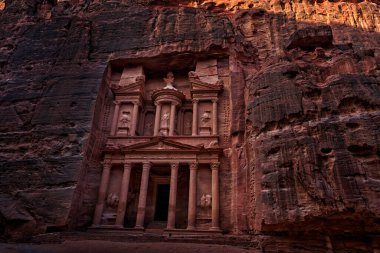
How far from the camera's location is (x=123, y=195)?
42.3ft

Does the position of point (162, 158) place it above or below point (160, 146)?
below

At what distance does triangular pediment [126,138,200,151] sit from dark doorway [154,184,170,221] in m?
1.88

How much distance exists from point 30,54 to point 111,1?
5905 mm

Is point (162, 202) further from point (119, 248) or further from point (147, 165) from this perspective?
point (119, 248)

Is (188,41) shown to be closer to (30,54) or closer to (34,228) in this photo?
(30,54)

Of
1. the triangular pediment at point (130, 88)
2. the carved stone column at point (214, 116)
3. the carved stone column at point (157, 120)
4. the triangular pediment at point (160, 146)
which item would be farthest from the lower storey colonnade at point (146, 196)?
the triangular pediment at point (130, 88)

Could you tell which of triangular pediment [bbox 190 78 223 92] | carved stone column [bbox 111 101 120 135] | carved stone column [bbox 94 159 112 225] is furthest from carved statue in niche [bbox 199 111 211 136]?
carved stone column [bbox 94 159 112 225]

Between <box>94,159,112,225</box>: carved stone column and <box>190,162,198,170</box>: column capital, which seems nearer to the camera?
<box>94,159,112,225</box>: carved stone column

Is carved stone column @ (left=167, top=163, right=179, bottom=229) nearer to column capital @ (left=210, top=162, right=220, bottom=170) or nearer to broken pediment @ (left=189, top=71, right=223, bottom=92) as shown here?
column capital @ (left=210, top=162, right=220, bottom=170)

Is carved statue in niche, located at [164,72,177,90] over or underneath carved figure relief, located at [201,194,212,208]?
over

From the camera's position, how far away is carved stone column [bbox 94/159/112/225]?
12.7m

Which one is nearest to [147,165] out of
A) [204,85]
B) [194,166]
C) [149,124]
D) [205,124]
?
[194,166]

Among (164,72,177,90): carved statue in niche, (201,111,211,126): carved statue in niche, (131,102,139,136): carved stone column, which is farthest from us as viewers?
(164,72,177,90): carved statue in niche

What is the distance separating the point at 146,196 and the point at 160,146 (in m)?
2.29
